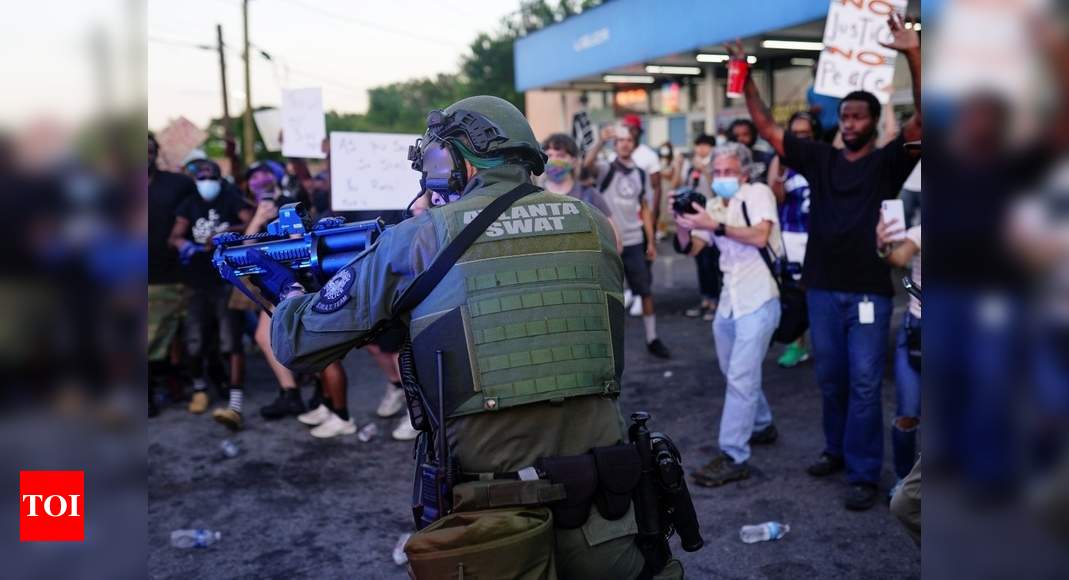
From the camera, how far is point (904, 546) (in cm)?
420

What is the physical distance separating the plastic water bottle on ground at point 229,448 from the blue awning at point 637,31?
418 inches

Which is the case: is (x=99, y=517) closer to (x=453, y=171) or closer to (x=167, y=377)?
(x=453, y=171)

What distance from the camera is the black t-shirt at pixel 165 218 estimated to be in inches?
282

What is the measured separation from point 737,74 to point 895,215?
3.90 feet

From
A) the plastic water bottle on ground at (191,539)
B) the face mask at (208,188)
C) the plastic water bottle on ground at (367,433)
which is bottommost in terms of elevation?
the plastic water bottle on ground at (191,539)

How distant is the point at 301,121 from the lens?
25.5ft

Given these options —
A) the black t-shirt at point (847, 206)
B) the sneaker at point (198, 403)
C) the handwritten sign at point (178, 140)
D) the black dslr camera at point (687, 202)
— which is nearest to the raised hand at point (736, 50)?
the black t-shirt at point (847, 206)

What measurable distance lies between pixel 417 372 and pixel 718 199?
11.5ft

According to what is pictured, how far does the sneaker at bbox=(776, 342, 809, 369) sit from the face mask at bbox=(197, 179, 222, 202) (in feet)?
16.3

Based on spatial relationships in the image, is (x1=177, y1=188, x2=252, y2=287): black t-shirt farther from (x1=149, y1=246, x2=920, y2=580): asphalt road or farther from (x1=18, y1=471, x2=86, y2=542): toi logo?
(x1=18, y1=471, x2=86, y2=542): toi logo

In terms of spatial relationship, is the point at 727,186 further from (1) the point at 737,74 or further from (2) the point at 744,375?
(2) the point at 744,375

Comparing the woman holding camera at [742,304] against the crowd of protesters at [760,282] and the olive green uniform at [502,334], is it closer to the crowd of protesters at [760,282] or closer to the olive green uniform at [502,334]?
the crowd of protesters at [760,282]

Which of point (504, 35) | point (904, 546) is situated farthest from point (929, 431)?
point (504, 35)

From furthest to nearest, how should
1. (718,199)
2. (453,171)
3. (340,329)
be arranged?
1. (718,199)
2. (453,171)
3. (340,329)
